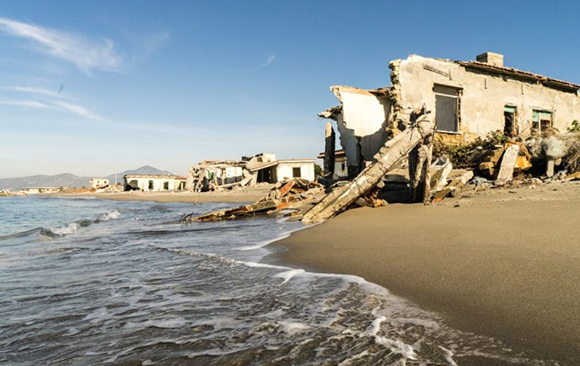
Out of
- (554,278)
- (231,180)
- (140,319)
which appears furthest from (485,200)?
(231,180)

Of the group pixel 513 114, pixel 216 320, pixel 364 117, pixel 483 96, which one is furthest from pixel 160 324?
pixel 513 114

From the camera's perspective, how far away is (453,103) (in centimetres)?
1609

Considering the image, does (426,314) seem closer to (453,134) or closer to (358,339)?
(358,339)

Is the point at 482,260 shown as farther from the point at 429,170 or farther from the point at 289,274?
the point at 429,170

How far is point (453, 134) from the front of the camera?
50.9 feet

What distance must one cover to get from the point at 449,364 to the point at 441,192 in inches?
289

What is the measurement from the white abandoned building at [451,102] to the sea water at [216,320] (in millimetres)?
11257

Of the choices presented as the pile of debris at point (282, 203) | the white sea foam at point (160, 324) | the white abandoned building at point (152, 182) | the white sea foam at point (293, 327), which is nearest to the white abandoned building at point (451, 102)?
the pile of debris at point (282, 203)

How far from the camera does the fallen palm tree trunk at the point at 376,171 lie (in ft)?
26.1

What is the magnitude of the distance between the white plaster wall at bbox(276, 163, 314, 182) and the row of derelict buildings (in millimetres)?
16764

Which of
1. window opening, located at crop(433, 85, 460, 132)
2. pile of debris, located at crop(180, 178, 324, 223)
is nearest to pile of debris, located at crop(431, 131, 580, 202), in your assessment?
pile of debris, located at crop(180, 178, 324, 223)

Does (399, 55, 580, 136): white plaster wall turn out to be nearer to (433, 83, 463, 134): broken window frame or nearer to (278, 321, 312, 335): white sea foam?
(433, 83, 463, 134): broken window frame

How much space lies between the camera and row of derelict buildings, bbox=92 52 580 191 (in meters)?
14.6

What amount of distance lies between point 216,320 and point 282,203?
10.0m
